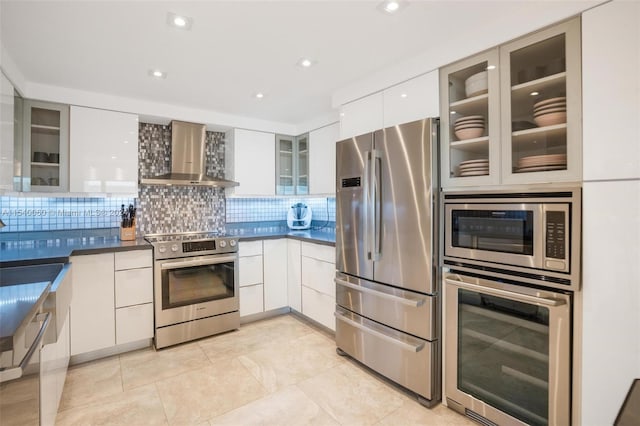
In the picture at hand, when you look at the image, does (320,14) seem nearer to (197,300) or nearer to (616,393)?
(616,393)

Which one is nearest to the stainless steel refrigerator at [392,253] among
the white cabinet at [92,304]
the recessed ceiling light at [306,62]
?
the recessed ceiling light at [306,62]

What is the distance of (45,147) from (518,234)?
3.61 meters

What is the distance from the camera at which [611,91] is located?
139 cm

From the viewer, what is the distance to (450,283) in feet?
6.42

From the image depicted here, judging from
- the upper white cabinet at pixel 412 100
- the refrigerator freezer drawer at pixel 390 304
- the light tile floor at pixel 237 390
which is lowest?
the light tile floor at pixel 237 390

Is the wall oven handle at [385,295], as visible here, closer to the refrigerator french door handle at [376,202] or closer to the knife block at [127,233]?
the refrigerator french door handle at [376,202]

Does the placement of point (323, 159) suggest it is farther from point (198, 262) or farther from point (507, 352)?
point (507, 352)

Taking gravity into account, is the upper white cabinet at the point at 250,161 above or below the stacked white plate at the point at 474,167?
above

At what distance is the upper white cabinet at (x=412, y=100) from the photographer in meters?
2.08

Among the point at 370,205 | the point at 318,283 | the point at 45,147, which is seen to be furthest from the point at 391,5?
the point at 45,147

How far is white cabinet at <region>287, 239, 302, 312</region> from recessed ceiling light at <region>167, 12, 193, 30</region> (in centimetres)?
223

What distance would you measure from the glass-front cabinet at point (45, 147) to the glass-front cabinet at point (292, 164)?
6.87 feet

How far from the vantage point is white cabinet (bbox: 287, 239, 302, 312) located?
3.45 meters

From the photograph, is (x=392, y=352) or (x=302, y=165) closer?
(x=392, y=352)
